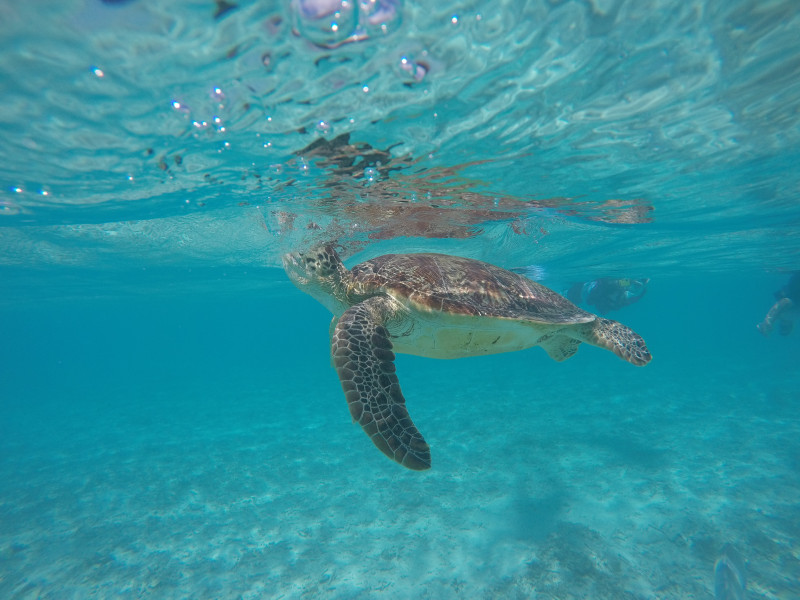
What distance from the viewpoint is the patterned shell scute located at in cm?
512

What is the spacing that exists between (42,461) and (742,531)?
23.4 m

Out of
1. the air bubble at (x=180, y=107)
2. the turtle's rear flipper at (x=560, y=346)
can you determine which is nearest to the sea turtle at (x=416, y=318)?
the turtle's rear flipper at (x=560, y=346)

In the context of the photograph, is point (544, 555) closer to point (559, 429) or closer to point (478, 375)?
point (559, 429)

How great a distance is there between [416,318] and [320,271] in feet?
5.59

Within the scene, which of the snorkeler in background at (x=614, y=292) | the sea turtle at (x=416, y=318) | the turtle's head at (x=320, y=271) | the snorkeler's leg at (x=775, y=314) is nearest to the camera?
the sea turtle at (x=416, y=318)

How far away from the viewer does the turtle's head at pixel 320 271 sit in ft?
18.9

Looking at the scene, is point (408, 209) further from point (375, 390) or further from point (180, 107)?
point (375, 390)

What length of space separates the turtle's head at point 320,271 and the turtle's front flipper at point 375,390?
1.36m

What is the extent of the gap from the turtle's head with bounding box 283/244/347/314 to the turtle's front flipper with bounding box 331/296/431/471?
4.47 feet

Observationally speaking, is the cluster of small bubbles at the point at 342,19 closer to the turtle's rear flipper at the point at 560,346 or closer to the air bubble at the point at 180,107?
the air bubble at the point at 180,107

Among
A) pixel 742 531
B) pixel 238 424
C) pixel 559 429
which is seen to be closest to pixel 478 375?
pixel 559 429

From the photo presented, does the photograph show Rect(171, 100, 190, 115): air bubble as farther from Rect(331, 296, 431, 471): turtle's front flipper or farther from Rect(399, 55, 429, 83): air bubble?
Rect(331, 296, 431, 471): turtle's front flipper

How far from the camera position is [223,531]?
8680mm

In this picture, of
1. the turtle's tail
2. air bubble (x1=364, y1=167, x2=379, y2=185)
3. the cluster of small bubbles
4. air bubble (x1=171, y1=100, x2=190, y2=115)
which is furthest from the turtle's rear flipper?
air bubble (x1=171, y1=100, x2=190, y2=115)
